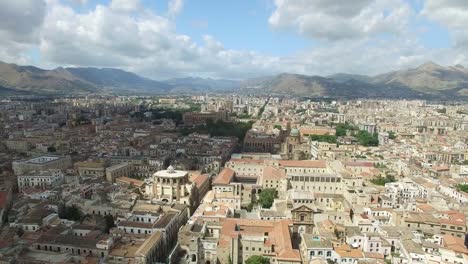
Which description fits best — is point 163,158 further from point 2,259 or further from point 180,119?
point 180,119

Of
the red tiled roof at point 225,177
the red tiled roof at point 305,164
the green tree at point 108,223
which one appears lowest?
the green tree at point 108,223

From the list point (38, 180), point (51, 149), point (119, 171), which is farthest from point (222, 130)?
point (38, 180)

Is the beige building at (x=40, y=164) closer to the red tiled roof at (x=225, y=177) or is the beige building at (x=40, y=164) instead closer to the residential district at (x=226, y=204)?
the residential district at (x=226, y=204)

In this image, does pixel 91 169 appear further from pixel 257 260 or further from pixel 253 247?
pixel 257 260

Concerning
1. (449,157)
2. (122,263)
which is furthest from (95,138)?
(449,157)

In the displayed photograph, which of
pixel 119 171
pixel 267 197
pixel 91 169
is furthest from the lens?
pixel 91 169

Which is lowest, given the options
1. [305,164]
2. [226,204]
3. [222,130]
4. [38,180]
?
[226,204]

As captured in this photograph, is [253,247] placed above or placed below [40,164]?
below

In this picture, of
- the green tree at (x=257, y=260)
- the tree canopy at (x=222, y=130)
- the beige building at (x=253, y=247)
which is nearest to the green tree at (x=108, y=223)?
the beige building at (x=253, y=247)
